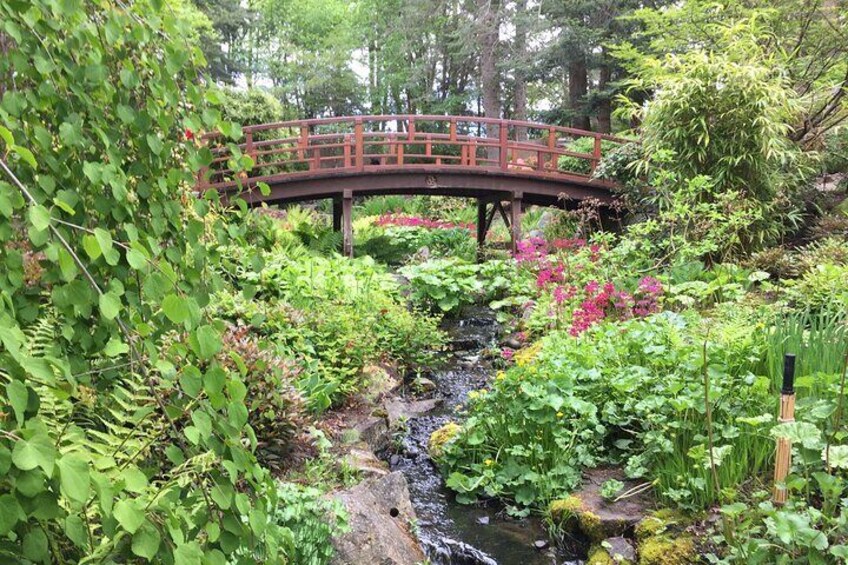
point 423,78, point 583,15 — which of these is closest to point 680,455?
point 583,15

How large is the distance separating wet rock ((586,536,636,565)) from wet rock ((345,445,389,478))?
4.21ft

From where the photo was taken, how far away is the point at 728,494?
2.51m

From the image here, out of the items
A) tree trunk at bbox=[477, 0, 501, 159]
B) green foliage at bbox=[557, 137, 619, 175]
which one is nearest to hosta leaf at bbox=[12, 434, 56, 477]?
green foliage at bbox=[557, 137, 619, 175]

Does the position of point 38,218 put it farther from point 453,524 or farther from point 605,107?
point 605,107

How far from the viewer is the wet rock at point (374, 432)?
4.27 metres

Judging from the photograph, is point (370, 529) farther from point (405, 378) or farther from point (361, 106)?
point (361, 106)

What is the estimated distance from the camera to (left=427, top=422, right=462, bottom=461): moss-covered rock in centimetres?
435

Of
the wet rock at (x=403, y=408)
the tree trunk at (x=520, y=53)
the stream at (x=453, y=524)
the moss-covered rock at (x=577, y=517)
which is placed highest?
the tree trunk at (x=520, y=53)

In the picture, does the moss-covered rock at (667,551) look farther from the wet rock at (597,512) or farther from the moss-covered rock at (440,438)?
the moss-covered rock at (440,438)

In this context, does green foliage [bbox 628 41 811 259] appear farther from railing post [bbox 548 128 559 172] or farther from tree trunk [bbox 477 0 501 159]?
tree trunk [bbox 477 0 501 159]

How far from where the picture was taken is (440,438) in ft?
14.8

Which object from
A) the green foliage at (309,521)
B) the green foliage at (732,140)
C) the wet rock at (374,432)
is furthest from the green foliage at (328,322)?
the green foliage at (732,140)

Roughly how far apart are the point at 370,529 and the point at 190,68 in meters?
2.28

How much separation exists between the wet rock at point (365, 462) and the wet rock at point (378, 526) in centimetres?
14
